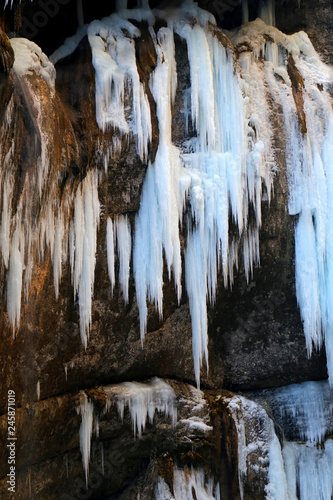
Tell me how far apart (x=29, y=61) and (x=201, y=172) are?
2397mm

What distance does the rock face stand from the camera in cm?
571

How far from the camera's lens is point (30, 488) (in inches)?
243

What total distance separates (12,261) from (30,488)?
2.44m

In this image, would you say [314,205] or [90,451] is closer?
[90,451]

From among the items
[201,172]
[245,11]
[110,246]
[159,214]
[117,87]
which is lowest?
[110,246]

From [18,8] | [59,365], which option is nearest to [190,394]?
[59,365]

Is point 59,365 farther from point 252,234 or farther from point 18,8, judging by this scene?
point 18,8

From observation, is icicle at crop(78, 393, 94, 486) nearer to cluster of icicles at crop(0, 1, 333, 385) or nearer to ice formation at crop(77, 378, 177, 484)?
ice formation at crop(77, 378, 177, 484)

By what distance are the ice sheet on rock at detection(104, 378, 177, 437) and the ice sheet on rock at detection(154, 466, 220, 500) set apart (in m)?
0.61

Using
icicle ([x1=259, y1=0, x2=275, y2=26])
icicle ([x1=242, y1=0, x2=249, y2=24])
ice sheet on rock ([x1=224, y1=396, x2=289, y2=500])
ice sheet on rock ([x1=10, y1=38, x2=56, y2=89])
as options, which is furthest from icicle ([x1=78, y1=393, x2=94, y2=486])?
icicle ([x1=259, y1=0, x2=275, y2=26])

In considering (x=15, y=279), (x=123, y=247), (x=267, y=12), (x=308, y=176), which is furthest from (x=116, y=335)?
(x=267, y=12)

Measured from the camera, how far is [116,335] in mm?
7012

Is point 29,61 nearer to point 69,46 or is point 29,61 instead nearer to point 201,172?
point 69,46

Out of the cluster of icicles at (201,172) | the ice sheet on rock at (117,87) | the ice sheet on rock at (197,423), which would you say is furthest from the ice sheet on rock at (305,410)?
the ice sheet on rock at (117,87)
